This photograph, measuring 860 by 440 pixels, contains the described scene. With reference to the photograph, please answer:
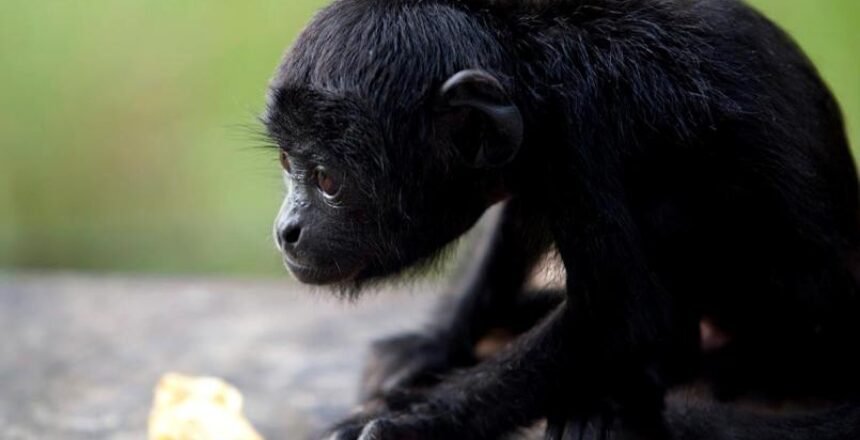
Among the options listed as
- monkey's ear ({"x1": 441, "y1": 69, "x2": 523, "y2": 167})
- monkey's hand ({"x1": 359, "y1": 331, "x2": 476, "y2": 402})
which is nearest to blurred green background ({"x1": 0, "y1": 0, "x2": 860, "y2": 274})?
monkey's hand ({"x1": 359, "y1": 331, "x2": 476, "y2": 402})

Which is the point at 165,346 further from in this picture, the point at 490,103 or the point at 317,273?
the point at 490,103

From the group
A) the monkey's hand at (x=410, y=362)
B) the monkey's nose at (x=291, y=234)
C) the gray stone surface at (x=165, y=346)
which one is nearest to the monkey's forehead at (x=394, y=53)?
the monkey's nose at (x=291, y=234)

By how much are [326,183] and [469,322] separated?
136 centimetres

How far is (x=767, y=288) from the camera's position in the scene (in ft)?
16.7

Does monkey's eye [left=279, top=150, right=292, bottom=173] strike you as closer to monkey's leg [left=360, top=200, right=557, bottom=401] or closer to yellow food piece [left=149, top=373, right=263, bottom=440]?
yellow food piece [left=149, top=373, right=263, bottom=440]

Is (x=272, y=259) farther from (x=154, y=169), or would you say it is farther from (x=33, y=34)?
(x=33, y=34)

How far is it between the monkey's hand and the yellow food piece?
26.0 inches

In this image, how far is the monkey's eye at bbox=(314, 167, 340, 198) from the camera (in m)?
4.77

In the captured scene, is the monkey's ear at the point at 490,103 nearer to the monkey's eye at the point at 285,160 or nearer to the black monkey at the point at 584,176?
the black monkey at the point at 584,176

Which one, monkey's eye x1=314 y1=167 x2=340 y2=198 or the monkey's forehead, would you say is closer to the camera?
the monkey's forehead

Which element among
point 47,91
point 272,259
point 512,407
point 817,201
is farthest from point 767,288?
point 47,91

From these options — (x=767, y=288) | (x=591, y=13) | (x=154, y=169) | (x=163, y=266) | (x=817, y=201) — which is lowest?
(x=163, y=266)

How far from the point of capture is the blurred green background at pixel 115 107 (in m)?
10.4

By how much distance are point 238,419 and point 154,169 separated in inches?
220
